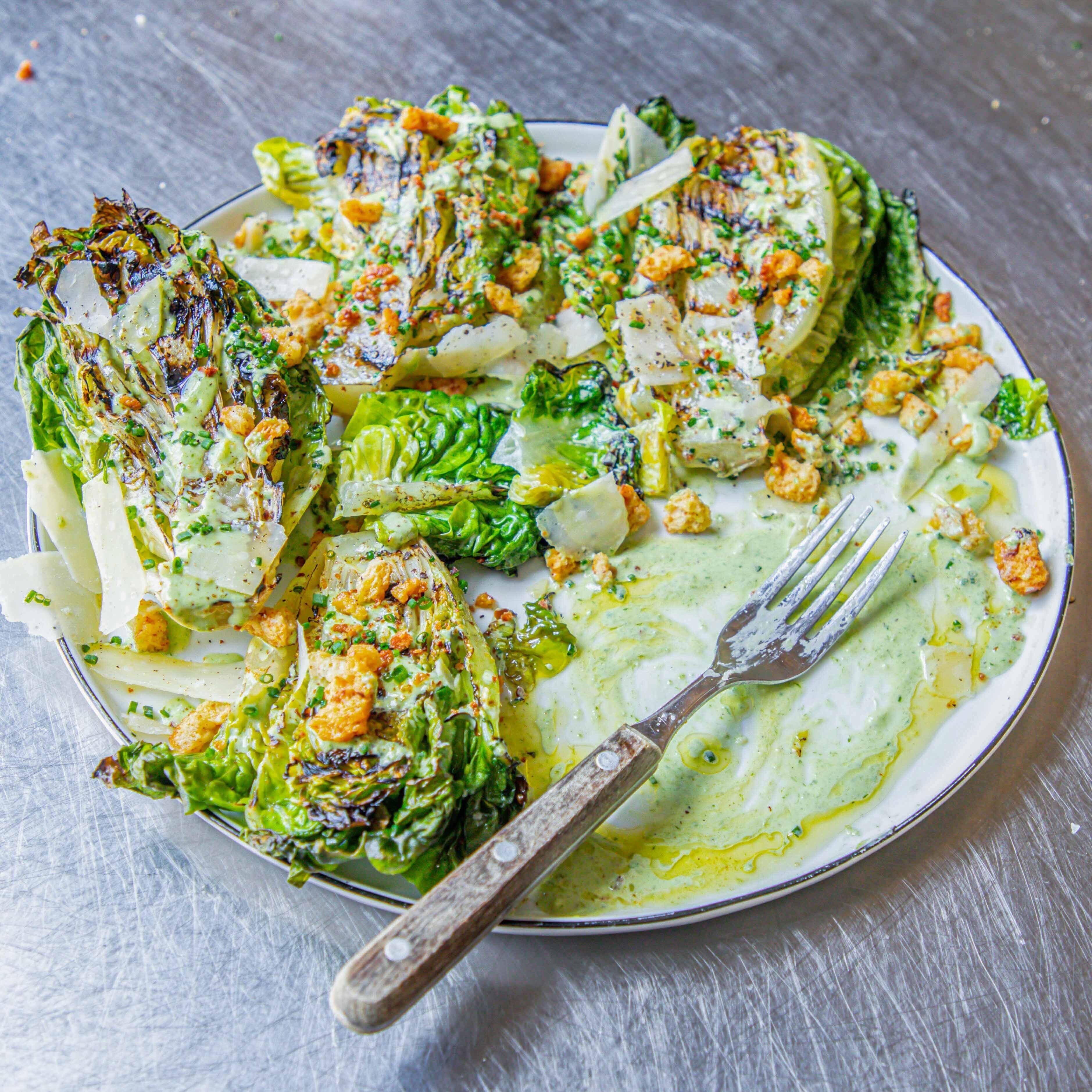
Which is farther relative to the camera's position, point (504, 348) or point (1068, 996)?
point (504, 348)

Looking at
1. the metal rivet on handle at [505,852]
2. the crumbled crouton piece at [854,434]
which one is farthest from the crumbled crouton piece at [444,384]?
the metal rivet on handle at [505,852]

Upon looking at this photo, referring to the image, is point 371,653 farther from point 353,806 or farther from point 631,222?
point 631,222

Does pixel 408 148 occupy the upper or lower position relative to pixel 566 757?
upper

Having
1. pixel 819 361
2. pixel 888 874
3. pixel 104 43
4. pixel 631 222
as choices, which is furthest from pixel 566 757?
pixel 104 43

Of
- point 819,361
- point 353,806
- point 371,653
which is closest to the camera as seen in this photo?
point 353,806

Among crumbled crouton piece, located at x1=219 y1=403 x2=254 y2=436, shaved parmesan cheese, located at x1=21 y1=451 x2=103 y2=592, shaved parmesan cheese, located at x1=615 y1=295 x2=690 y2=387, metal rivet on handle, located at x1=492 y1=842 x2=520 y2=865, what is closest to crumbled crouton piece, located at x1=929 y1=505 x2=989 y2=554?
shaved parmesan cheese, located at x1=615 y1=295 x2=690 y2=387

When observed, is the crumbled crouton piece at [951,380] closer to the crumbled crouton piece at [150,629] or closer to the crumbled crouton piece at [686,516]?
the crumbled crouton piece at [686,516]

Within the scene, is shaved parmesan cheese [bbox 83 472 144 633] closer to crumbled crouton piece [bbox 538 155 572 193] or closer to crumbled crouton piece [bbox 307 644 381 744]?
crumbled crouton piece [bbox 307 644 381 744]
